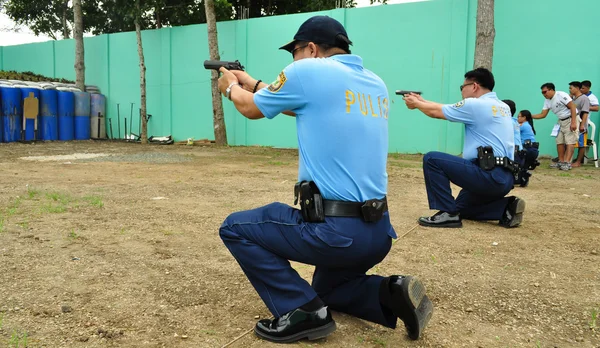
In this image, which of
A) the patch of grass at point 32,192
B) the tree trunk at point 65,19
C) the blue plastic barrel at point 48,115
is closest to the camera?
the patch of grass at point 32,192

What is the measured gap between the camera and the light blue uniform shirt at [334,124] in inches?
86.2

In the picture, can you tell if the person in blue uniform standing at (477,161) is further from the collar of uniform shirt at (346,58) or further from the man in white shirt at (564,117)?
the man in white shirt at (564,117)

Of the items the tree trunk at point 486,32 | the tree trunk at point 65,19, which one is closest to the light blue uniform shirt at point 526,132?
the tree trunk at point 486,32

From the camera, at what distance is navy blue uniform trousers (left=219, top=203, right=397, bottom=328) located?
2152mm

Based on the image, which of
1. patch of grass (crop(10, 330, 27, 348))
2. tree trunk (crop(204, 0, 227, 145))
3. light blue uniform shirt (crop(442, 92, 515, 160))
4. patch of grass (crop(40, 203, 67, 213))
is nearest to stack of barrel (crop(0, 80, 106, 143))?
tree trunk (crop(204, 0, 227, 145))

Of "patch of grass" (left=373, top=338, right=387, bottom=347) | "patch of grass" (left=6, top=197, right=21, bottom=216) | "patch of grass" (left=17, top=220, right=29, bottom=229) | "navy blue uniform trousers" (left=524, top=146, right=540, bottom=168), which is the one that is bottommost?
"patch of grass" (left=373, top=338, right=387, bottom=347)

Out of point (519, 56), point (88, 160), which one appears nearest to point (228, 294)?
point (88, 160)

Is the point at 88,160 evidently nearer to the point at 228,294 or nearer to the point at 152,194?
the point at 152,194

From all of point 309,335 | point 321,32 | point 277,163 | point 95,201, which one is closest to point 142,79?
point 277,163

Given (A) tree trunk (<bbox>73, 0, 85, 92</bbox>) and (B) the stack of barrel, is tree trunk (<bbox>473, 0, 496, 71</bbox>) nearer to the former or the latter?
(B) the stack of barrel

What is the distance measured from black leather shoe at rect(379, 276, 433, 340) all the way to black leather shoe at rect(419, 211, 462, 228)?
94.5 inches

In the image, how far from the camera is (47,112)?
50.4 feet

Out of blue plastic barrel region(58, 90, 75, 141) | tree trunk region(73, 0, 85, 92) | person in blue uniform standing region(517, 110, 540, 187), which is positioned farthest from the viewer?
tree trunk region(73, 0, 85, 92)

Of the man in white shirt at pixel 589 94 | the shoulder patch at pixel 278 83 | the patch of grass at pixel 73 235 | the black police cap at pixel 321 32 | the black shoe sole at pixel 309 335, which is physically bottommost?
the black shoe sole at pixel 309 335
